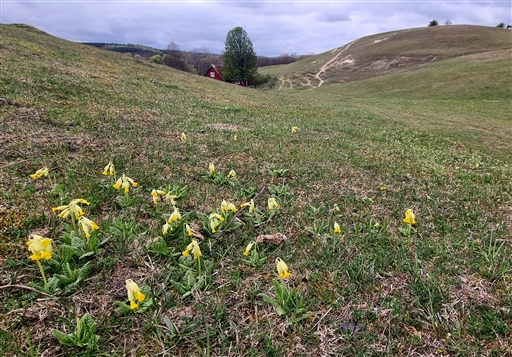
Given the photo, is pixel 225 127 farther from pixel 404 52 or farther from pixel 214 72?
pixel 404 52

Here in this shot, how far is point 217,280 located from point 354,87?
53984mm

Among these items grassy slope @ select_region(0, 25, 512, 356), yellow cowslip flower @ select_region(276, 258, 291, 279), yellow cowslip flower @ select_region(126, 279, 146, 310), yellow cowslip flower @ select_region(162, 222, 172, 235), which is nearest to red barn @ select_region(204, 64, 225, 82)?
grassy slope @ select_region(0, 25, 512, 356)

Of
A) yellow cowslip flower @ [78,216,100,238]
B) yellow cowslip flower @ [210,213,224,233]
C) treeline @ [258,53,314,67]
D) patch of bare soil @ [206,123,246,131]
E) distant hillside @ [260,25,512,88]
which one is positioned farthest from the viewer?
treeline @ [258,53,314,67]

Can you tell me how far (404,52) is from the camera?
73.1 metres

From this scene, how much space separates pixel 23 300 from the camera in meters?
2.45

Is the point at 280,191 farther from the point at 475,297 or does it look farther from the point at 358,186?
the point at 475,297

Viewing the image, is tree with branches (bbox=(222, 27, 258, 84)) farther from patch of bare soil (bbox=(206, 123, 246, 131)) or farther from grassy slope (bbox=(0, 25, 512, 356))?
grassy slope (bbox=(0, 25, 512, 356))

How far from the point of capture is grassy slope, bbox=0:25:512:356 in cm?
242

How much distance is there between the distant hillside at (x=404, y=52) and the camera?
65.2 m

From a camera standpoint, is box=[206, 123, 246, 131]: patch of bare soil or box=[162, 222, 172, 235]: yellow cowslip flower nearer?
box=[162, 222, 172, 235]: yellow cowslip flower

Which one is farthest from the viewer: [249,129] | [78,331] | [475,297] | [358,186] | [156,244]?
[249,129]

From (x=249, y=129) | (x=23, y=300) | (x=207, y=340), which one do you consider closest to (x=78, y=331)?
(x=23, y=300)

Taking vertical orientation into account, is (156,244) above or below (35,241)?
below

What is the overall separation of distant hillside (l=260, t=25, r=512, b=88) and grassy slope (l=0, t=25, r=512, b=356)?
207 ft
